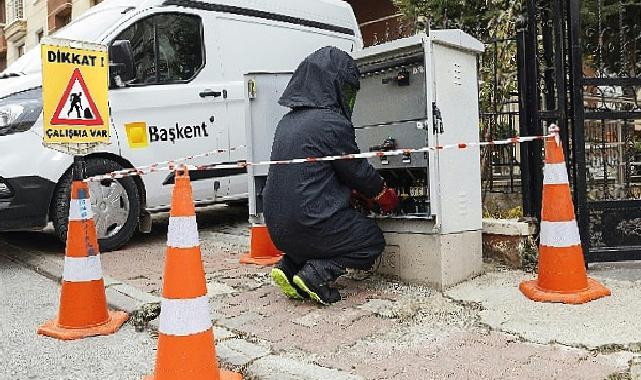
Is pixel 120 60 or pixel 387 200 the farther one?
pixel 120 60

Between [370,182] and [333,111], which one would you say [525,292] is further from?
[333,111]

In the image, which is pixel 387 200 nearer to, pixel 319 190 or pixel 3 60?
pixel 319 190

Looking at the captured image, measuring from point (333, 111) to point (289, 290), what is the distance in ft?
3.92

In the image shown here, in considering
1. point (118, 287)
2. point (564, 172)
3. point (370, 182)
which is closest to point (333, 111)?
point (370, 182)

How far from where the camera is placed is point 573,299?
11.5ft

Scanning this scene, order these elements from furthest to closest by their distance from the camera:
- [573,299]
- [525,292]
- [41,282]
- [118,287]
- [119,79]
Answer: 1. [119,79]
2. [41,282]
3. [118,287]
4. [525,292]
5. [573,299]

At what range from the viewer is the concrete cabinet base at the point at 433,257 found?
395 centimetres

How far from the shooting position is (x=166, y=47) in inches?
245

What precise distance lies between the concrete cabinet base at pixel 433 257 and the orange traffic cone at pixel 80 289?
1876mm

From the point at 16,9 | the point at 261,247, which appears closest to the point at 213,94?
the point at 261,247

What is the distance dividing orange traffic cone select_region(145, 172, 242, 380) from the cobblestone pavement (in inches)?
14.7

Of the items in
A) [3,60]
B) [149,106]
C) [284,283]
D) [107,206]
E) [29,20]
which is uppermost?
[29,20]

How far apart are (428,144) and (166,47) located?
3.45 meters

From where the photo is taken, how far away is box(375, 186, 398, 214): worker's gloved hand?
4.03 meters
